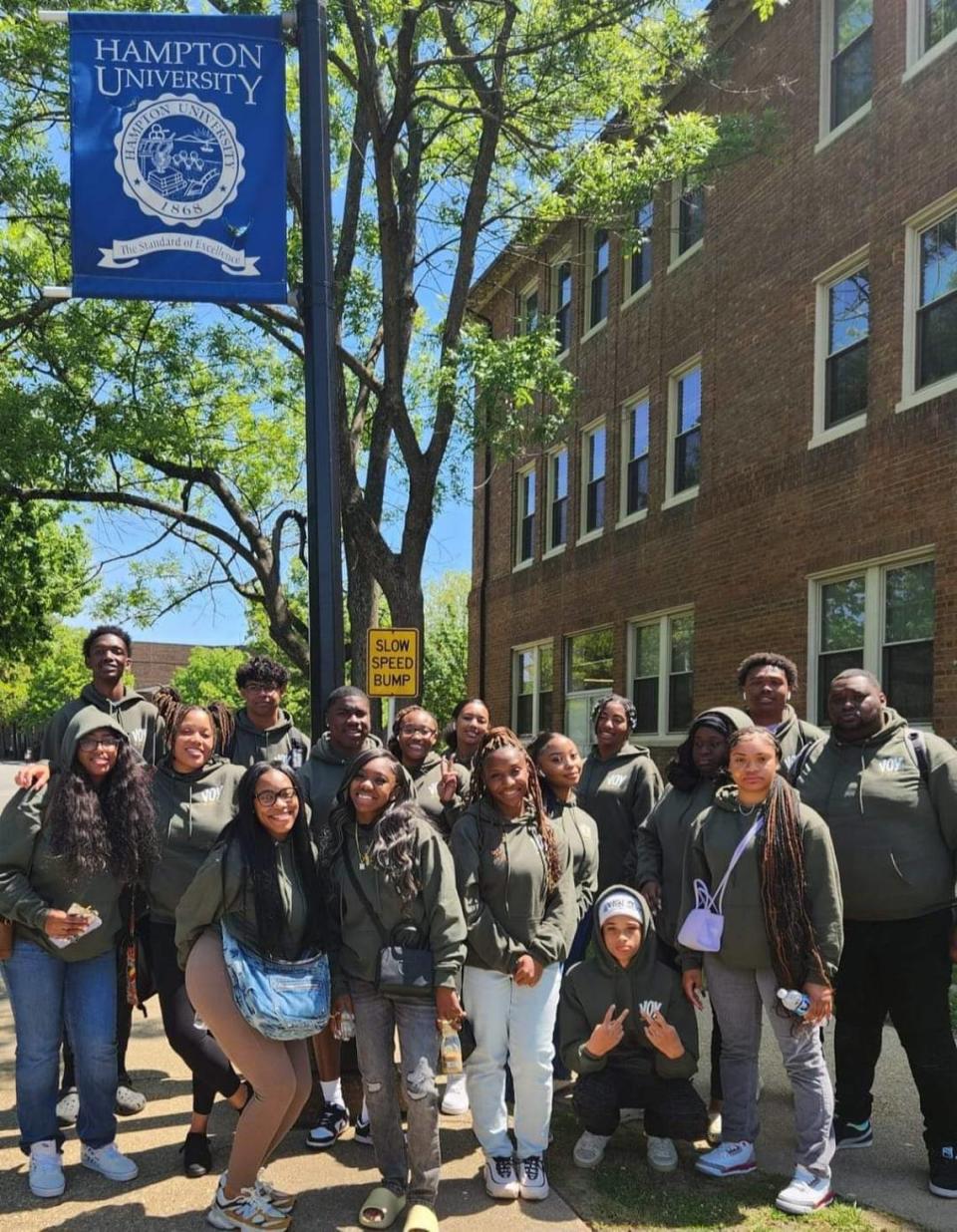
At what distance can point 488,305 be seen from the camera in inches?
867

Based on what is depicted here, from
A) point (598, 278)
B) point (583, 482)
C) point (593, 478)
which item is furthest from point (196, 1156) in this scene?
point (598, 278)

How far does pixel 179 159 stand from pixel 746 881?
417cm

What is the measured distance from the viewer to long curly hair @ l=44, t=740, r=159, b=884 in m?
4.14

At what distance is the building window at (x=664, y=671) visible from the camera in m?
14.1

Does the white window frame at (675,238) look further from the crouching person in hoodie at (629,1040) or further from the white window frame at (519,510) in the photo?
the crouching person in hoodie at (629,1040)

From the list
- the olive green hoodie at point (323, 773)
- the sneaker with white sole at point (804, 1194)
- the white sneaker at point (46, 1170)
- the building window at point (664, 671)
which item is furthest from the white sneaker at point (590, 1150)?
the building window at point (664, 671)

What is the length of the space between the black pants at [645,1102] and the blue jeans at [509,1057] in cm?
25

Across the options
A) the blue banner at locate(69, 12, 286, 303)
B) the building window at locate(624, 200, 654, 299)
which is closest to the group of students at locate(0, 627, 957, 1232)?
the blue banner at locate(69, 12, 286, 303)

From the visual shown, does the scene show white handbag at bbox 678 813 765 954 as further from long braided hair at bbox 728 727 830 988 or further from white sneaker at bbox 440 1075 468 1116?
white sneaker at bbox 440 1075 468 1116

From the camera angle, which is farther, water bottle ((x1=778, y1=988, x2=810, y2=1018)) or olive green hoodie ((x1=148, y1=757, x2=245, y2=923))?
olive green hoodie ((x1=148, y1=757, x2=245, y2=923))

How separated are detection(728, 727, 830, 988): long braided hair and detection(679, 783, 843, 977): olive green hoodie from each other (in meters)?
0.02

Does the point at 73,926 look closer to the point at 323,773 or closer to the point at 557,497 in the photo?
the point at 323,773

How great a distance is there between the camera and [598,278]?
57.1 ft

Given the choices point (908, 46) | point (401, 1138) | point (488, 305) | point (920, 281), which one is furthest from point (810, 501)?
point (488, 305)
